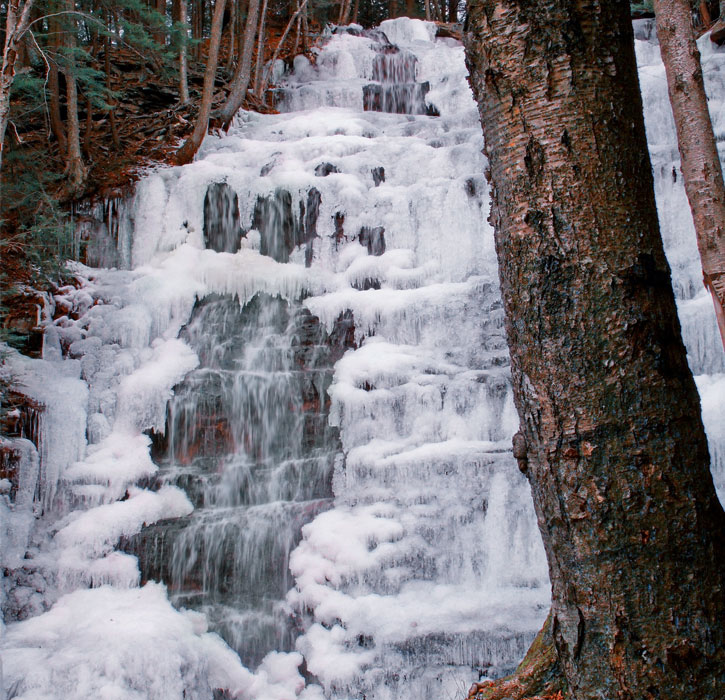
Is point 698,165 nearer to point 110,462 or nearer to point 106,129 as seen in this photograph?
point 110,462

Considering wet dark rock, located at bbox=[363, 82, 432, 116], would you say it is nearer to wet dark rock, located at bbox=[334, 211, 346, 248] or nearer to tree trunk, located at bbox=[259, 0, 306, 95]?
tree trunk, located at bbox=[259, 0, 306, 95]

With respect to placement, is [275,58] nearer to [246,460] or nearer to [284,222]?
[284,222]

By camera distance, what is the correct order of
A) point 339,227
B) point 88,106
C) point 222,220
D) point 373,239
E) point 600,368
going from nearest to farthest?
point 600,368 → point 373,239 → point 339,227 → point 222,220 → point 88,106

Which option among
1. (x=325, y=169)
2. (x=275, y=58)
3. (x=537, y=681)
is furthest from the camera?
(x=275, y=58)

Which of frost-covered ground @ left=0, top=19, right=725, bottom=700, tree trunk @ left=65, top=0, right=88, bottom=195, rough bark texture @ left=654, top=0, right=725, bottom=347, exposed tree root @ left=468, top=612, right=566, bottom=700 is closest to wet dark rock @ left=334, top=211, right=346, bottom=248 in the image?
frost-covered ground @ left=0, top=19, right=725, bottom=700

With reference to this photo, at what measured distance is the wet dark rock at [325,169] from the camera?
8.60m

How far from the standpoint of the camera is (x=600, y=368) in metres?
1.37

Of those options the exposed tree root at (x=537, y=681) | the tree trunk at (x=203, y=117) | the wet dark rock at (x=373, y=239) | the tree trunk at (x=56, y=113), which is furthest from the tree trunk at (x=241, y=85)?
the exposed tree root at (x=537, y=681)

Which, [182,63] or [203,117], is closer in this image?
[203,117]

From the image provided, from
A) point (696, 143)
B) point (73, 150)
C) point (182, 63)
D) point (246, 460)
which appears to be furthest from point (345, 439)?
point (182, 63)

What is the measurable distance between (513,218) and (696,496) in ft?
2.31

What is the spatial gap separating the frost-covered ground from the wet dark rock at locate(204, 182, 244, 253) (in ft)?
0.41

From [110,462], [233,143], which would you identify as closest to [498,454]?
[110,462]

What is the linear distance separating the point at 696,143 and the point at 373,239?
4546 millimetres
